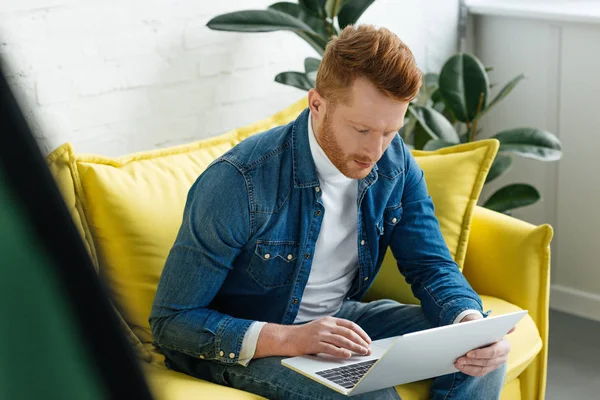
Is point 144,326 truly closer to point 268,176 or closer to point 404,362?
point 268,176

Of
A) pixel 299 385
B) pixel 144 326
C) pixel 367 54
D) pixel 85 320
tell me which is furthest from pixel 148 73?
pixel 85 320

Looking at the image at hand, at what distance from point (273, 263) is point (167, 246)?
0.99 feet

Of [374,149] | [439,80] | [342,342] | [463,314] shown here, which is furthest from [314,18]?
[342,342]

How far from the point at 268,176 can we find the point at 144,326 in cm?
45

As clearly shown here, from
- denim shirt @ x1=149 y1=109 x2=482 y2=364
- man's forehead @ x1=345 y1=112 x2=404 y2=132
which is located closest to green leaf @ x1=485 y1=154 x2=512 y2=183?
denim shirt @ x1=149 y1=109 x2=482 y2=364

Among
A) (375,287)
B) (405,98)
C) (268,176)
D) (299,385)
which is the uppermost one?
(405,98)

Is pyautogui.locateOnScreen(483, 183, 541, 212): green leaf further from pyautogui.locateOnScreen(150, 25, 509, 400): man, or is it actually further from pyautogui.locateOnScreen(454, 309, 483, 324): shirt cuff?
pyautogui.locateOnScreen(454, 309, 483, 324): shirt cuff

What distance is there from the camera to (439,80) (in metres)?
2.42

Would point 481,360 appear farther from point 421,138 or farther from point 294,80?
point 421,138

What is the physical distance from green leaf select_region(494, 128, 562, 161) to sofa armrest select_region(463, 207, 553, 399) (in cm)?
43

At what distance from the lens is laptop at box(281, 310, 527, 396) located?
50.1 inches

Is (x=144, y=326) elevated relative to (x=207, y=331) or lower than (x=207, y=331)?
lower

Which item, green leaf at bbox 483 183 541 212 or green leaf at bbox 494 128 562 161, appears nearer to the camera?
green leaf at bbox 494 128 562 161

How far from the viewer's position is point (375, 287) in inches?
75.5
